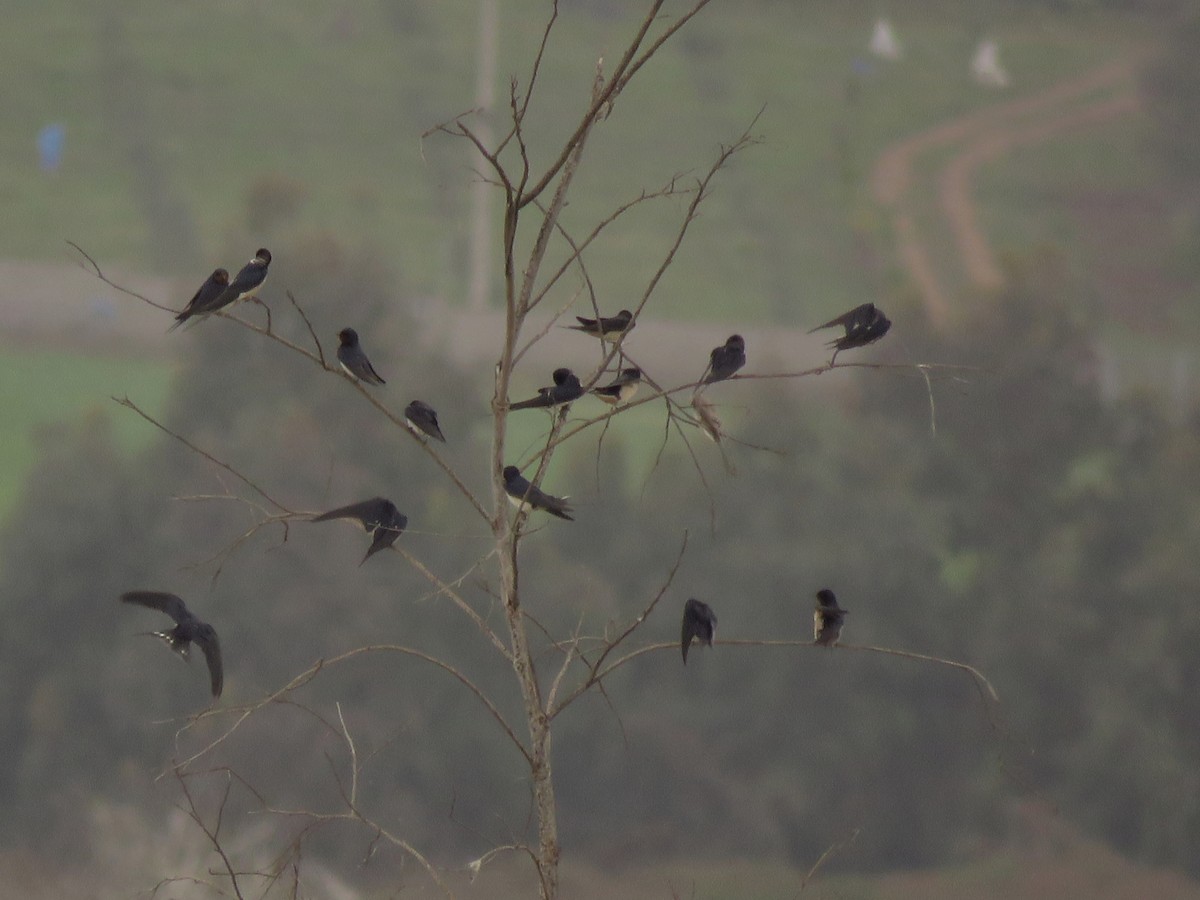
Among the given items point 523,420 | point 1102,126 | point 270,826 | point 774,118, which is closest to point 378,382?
point 270,826

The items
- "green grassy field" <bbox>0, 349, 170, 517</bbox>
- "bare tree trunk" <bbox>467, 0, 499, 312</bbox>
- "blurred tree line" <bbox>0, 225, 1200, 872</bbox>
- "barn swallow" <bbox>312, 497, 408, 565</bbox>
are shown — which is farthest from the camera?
"bare tree trunk" <bbox>467, 0, 499, 312</bbox>

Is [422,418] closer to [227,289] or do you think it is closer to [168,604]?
[227,289]

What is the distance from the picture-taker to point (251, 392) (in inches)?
962

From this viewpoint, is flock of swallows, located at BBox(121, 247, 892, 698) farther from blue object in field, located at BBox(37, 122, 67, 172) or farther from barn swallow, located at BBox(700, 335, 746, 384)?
blue object in field, located at BBox(37, 122, 67, 172)

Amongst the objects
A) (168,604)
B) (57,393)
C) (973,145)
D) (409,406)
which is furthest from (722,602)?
(168,604)

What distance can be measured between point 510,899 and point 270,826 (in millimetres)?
3437

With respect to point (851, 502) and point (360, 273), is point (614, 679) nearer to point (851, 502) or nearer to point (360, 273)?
point (851, 502)

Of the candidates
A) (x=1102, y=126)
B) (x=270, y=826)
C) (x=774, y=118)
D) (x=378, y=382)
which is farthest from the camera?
(x=1102, y=126)

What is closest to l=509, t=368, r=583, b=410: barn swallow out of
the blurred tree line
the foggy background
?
the foggy background

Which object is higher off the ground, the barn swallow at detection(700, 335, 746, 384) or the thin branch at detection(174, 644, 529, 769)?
the barn swallow at detection(700, 335, 746, 384)

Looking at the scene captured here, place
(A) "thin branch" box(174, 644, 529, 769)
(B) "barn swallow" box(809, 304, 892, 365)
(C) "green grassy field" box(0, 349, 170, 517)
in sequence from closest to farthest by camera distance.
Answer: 1. (A) "thin branch" box(174, 644, 529, 769)
2. (B) "barn swallow" box(809, 304, 892, 365)
3. (C) "green grassy field" box(0, 349, 170, 517)

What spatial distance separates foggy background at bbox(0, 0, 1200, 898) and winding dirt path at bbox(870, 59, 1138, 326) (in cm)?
19

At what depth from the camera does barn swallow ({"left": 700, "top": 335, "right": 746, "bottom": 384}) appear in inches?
122

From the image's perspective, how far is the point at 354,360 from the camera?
3832mm
